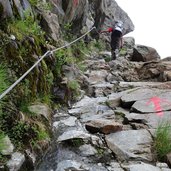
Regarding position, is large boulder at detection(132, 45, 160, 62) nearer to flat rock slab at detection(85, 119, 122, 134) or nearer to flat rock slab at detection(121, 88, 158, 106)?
flat rock slab at detection(121, 88, 158, 106)

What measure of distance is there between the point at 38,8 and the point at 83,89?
288cm

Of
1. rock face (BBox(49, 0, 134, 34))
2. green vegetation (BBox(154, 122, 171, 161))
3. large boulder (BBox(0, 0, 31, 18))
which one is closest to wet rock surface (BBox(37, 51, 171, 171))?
green vegetation (BBox(154, 122, 171, 161))

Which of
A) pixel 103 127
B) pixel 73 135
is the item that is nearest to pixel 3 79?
pixel 73 135

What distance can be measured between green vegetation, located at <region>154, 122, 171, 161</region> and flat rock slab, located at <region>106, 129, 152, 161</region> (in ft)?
0.50

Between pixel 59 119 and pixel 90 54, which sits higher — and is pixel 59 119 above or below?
above

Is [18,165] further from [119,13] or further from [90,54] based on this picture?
[119,13]

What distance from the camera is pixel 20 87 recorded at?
5785 millimetres

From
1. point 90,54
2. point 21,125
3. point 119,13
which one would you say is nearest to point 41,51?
point 21,125

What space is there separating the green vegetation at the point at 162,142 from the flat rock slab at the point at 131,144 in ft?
0.50

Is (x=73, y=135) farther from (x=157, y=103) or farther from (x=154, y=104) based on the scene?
(x=157, y=103)

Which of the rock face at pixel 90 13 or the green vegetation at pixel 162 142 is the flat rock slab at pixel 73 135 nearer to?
the green vegetation at pixel 162 142

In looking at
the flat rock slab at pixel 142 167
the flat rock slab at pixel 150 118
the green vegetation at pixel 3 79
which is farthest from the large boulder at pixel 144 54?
the green vegetation at pixel 3 79

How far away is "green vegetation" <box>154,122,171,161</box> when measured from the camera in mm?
5559

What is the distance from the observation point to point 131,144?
5.95 metres
